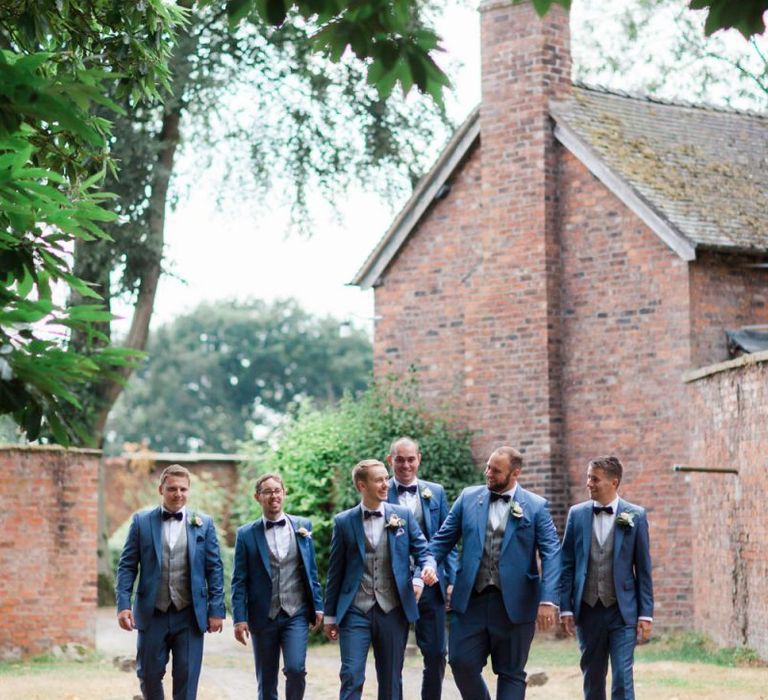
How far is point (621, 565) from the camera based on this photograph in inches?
425

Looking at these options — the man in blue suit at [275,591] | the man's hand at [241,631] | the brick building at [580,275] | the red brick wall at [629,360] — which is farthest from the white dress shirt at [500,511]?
the red brick wall at [629,360]

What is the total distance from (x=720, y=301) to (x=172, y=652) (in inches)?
404

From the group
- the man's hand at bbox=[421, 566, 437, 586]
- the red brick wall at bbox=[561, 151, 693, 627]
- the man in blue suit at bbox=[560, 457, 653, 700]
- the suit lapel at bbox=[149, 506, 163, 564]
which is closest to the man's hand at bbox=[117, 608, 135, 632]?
the suit lapel at bbox=[149, 506, 163, 564]

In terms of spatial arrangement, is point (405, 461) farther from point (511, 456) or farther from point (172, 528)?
point (172, 528)

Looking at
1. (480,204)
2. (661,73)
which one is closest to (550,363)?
(480,204)

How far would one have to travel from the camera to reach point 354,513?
1084 cm

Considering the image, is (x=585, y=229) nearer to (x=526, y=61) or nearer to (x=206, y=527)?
(x=526, y=61)

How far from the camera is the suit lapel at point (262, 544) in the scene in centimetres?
1108

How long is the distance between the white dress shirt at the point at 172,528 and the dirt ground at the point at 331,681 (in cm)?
350

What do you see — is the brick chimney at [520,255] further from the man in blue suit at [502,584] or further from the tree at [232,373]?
the tree at [232,373]

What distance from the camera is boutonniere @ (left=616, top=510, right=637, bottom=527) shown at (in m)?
10.8

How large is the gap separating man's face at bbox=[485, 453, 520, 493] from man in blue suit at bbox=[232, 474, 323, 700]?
1430 mm

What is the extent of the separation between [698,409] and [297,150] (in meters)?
10.9

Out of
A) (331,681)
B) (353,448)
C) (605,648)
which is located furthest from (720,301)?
(605,648)
